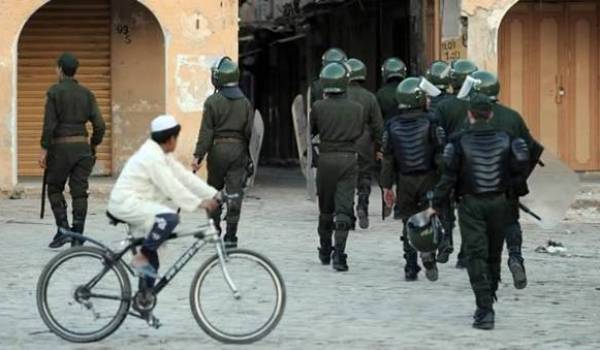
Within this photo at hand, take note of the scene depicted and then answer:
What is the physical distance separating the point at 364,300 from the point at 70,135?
12.9ft

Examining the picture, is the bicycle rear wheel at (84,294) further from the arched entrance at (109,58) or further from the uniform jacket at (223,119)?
the arched entrance at (109,58)

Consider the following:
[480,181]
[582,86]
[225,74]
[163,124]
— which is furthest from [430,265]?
[582,86]

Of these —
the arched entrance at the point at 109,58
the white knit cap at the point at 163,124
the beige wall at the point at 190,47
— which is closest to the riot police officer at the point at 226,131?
the white knit cap at the point at 163,124

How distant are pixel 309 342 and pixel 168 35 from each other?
37.9 feet

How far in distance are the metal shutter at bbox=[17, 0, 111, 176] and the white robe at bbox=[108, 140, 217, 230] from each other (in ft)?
43.4

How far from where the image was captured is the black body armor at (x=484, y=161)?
9961 millimetres

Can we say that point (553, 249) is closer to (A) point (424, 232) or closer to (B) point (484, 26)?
(A) point (424, 232)

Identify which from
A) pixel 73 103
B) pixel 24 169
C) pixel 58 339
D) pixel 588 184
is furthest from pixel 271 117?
pixel 58 339

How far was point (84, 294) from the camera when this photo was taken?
30.8ft

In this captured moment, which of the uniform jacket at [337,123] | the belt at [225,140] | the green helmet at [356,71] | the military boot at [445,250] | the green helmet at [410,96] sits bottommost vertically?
the military boot at [445,250]

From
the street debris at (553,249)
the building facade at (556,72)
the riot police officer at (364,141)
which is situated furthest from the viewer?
the building facade at (556,72)

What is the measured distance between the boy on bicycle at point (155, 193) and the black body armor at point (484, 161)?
1.81 m

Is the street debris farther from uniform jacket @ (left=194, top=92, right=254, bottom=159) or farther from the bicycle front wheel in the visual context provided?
the bicycle front wheel

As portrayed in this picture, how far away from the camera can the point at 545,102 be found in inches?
846
